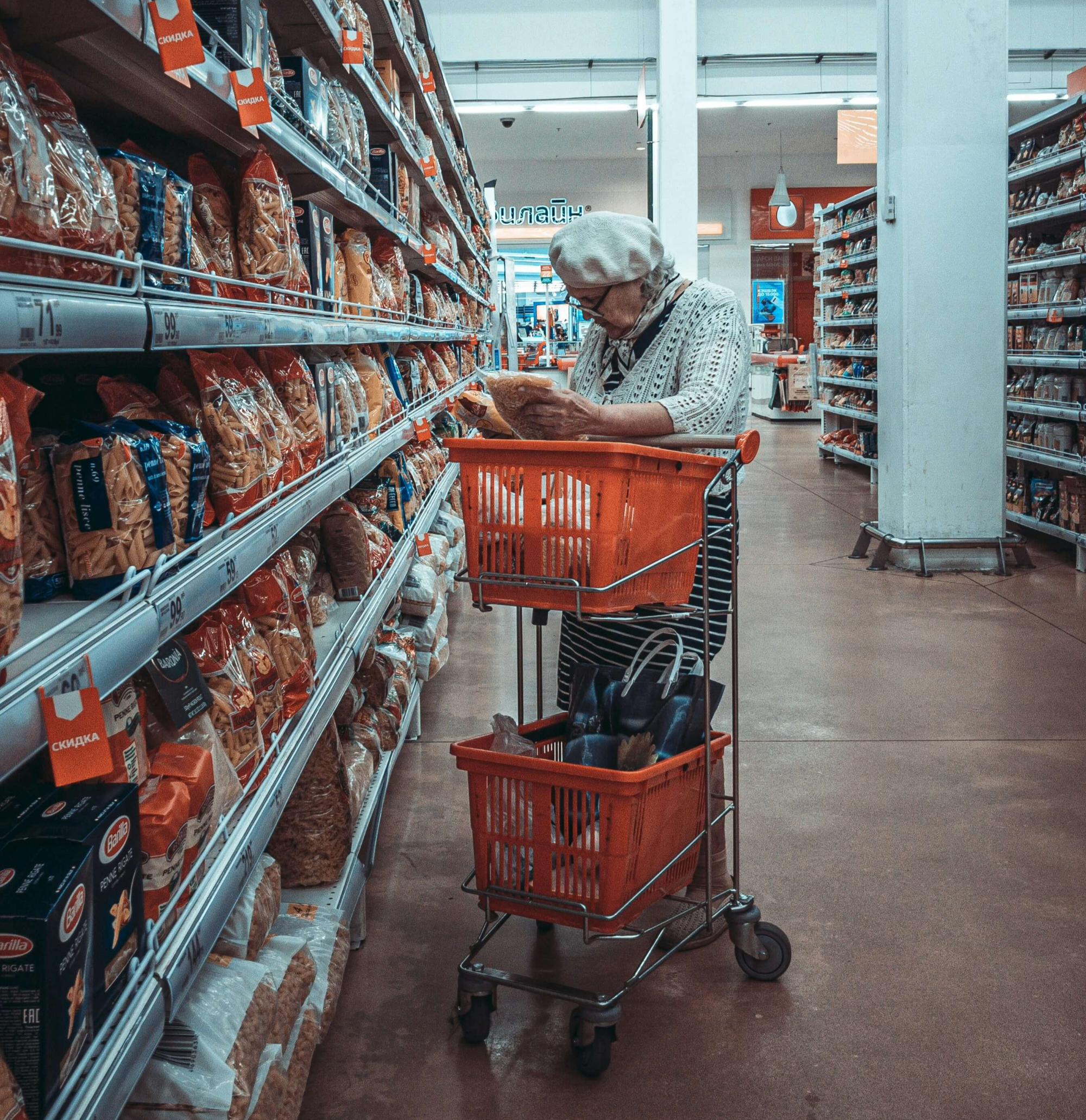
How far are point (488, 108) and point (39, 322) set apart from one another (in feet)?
47.8

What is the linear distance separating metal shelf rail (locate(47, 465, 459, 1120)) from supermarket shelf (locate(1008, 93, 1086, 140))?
5596mm

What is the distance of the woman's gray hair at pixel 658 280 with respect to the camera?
2215mm

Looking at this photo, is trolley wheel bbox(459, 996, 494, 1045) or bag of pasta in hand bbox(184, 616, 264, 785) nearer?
bag of pasta in hand bbox(184, 616, 264, 785)

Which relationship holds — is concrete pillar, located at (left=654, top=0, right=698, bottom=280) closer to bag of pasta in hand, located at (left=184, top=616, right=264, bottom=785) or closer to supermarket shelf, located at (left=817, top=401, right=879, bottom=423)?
supermarket shelf, located at (left=817, top=401, right=879, bottom=423)

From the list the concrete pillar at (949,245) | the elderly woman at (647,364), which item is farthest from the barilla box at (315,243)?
the concrete pillar at (949,245)

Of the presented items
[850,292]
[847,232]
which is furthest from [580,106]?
[850,292]

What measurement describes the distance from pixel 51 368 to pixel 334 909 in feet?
3.62

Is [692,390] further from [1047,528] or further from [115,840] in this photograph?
[1047,528]

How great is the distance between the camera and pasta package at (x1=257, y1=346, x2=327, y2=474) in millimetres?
2258

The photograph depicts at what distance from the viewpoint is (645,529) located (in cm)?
179

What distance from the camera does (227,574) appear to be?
149 centimetres

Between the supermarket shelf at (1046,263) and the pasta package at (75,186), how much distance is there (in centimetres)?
595

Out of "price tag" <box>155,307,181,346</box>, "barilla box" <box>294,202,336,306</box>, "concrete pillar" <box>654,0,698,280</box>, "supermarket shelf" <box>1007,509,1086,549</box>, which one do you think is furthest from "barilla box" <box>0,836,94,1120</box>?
"concrete pillar" <box>654,0,698,280</box>

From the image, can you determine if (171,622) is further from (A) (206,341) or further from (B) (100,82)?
(B) (100,82)
